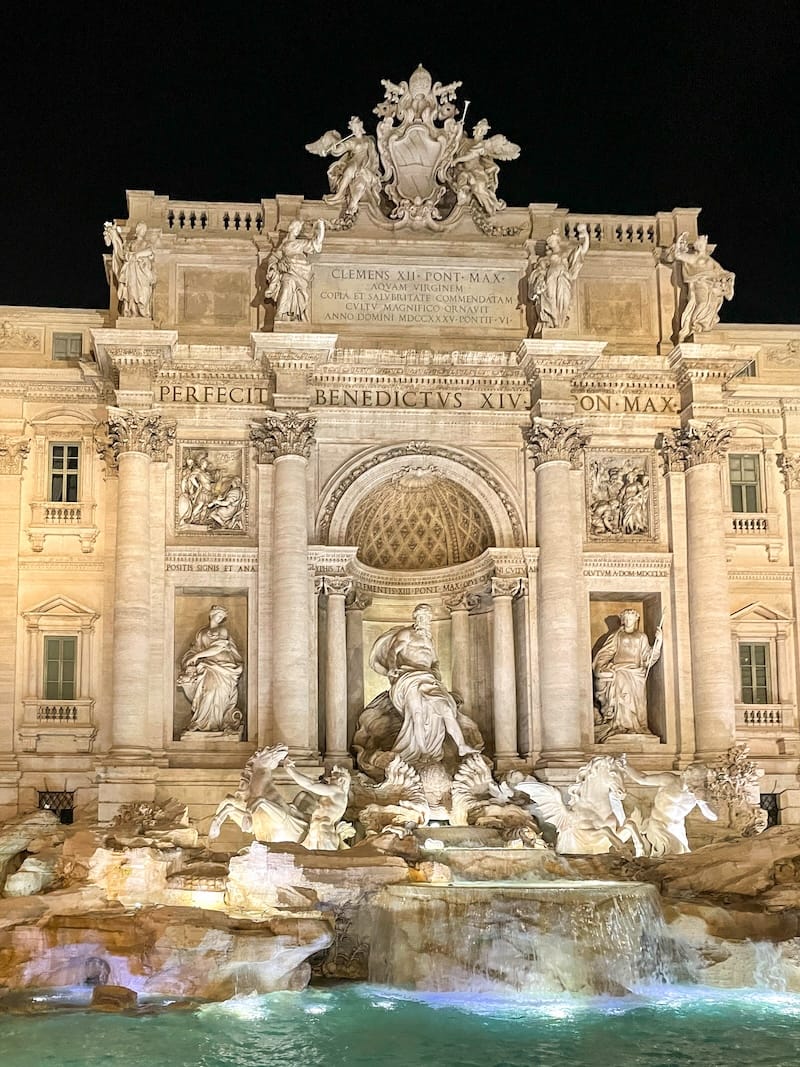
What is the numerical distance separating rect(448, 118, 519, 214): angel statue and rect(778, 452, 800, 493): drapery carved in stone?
8.47 m

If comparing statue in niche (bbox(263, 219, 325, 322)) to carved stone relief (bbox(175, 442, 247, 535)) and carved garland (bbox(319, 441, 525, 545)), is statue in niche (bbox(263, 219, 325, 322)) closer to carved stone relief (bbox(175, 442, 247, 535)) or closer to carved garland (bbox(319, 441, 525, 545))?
carved stone relief (bbox(175, 442, 247, 535))

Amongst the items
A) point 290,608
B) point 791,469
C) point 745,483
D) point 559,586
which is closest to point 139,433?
point 290,608

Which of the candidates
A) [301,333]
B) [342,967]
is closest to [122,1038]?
[342,967]

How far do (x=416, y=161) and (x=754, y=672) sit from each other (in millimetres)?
13421

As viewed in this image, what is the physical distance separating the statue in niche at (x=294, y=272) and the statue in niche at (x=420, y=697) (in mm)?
6654

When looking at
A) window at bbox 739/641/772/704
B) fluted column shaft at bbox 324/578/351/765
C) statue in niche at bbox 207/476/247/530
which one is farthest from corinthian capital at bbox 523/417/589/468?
statue in niche at bbox 207/476/247/530

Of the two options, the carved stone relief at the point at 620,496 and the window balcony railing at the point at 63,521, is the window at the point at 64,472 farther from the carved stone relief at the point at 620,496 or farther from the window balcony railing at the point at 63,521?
the carved stone relief at the point at 620,496

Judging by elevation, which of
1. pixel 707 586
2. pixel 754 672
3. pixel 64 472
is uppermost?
pixel 64 472

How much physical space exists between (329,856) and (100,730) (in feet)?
30.0

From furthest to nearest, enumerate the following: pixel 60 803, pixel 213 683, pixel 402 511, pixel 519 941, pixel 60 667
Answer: pixel 402 511
pixel 60 667
pixel 60 803
pixel 213 683
pixel 519 941

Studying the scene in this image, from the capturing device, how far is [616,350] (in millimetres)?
31312

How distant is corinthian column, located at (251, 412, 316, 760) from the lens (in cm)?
2839

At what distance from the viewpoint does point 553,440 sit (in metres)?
30.0

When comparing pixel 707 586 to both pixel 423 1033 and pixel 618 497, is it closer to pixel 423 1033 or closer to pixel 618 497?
pixel 618 497
